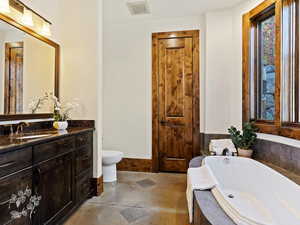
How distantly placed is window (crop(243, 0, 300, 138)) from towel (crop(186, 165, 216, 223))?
3.21ft

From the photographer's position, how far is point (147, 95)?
333 cm

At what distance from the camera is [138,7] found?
2877mm

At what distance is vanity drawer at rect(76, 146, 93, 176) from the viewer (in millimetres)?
2061

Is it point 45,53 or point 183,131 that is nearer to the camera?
point 45,53

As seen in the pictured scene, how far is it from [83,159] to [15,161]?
95 cm

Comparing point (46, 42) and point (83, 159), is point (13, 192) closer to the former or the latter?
point (83, 159)

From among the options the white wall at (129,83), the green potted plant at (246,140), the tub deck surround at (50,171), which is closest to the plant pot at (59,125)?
the tub deck surround at (50,171)

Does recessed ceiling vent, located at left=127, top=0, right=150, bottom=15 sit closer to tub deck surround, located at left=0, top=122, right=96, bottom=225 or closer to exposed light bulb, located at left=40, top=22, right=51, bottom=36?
exposed light bulb, located at left=40, top=22, right=51, bottom=36

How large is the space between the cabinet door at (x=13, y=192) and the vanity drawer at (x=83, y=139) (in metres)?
0.69

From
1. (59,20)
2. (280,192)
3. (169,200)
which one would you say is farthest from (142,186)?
(59,20)

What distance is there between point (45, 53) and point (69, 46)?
33cm

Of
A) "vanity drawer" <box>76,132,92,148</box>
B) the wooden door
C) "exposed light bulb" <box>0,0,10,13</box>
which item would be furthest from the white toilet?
"exposed light bulb" <box>0,0,10,13</box>

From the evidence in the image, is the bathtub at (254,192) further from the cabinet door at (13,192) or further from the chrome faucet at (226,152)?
the cabinet door at (13,192)

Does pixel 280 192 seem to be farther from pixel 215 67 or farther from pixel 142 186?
pixel 215 67
